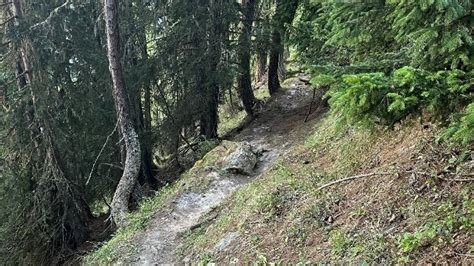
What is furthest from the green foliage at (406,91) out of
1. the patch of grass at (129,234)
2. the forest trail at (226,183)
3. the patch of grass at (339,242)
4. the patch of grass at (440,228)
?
the patch of grass at (129,234)

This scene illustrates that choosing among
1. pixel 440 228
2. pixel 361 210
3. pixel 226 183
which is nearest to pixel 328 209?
pixel 361 210

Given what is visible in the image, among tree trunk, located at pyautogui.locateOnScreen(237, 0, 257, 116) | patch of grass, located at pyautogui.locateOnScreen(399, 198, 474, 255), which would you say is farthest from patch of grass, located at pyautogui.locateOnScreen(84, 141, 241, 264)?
patch of grass, located at pyautogui.locateOnScreen(399, 198, 474, 255)

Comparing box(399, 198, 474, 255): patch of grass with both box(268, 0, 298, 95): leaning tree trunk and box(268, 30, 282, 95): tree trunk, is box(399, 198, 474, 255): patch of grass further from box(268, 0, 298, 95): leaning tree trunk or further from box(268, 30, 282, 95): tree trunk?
box(268, 30, 282, 95): tree trunk

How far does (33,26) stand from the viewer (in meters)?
9.59

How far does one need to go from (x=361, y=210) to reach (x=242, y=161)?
5335mm

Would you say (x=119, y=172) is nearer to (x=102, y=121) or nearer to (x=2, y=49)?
(x=102, y=121)

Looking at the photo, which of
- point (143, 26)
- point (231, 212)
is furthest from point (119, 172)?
point (231, 212)

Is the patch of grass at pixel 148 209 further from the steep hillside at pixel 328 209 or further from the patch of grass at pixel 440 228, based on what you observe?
the patch of grass at pixel 440 228

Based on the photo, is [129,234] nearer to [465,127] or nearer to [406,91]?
[406,91]

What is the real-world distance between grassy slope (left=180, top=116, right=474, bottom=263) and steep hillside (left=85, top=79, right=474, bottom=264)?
0.01 metres

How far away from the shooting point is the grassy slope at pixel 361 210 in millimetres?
3805

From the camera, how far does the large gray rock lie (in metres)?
9.87

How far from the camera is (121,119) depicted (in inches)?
391

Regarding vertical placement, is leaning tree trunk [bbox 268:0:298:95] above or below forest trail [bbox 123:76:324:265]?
above
